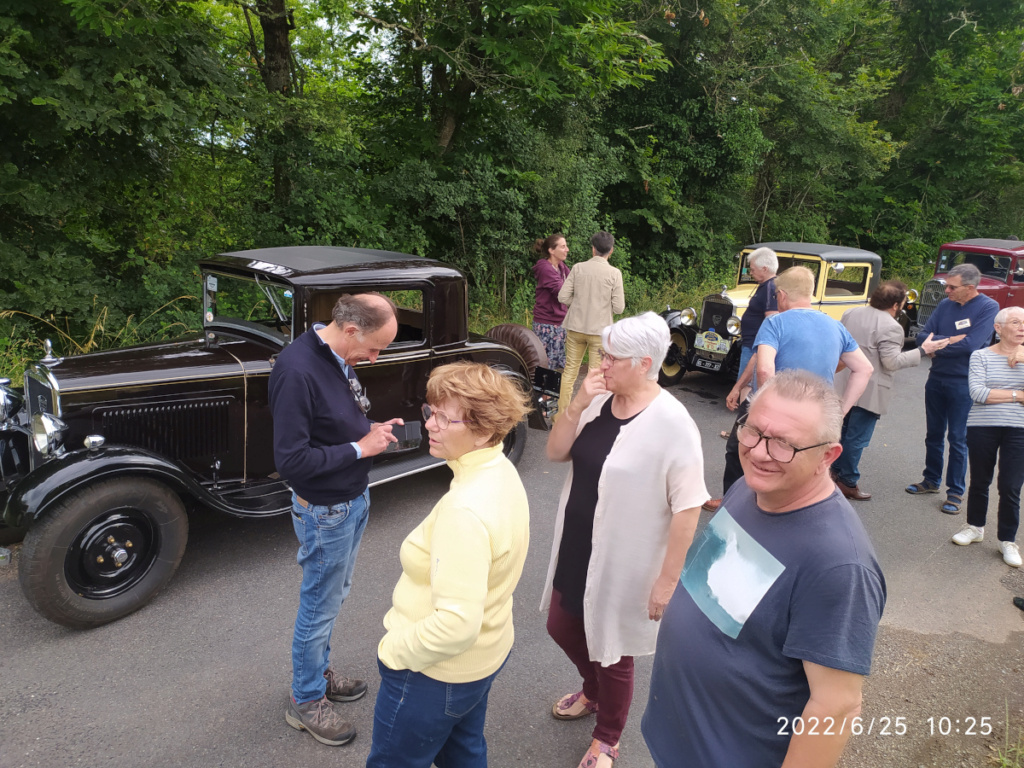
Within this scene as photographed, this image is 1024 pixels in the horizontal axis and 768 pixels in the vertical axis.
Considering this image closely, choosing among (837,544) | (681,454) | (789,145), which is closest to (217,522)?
(681,454)

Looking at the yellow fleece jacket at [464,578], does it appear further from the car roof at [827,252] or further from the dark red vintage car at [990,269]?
the dark red vintage car at [990,269]

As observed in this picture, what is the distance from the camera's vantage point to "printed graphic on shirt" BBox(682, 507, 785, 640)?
4.96ft

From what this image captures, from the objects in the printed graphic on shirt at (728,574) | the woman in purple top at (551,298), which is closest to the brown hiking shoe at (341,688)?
the printed graphic on shirt at (728,574)

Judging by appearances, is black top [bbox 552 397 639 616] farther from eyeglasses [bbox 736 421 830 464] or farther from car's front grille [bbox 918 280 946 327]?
car's front grille [bbox 918 280 946 327]

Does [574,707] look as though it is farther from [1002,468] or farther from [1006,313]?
[1006,313]

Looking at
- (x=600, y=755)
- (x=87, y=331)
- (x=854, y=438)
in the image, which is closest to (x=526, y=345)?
(x=854, y=438)

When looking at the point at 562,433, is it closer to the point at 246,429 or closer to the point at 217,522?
the point at 246,429

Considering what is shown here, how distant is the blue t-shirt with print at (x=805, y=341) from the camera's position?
3.88 m

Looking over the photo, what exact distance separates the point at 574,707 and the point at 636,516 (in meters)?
1.18

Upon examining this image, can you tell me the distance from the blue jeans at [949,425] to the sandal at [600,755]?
14.0ft

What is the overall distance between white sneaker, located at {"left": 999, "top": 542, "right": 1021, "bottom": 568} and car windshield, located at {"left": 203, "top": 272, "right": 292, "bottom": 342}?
512cm

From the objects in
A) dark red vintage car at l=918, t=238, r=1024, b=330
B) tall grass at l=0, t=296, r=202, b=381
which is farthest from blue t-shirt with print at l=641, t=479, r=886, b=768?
dark red vintage car at l=918, t=238, r=1024, b=330

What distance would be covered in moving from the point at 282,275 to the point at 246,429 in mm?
1009

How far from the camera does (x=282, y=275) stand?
156 inches
